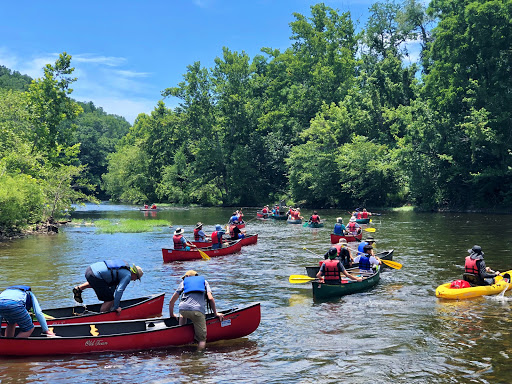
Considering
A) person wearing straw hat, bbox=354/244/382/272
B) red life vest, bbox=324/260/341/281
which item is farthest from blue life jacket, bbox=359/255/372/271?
red life vest, bbox=324/260/341/281

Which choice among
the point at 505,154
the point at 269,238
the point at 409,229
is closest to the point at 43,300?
the point at 269,238

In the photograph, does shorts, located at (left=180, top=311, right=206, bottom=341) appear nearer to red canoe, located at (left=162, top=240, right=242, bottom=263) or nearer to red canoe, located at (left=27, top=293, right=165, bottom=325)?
red canoe, located at (left=27, top=293, right=165, bottom=325)

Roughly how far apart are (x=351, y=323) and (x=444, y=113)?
42.7m

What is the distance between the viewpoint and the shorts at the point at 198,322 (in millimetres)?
11602

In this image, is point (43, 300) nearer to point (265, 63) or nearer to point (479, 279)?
point (479, 279)

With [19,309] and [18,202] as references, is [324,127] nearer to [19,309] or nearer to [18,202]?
[18,202]

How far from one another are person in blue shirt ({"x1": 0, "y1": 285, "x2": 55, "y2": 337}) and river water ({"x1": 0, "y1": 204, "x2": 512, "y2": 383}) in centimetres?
74

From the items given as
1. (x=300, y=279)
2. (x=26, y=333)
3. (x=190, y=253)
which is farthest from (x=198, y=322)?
(x=190, y=253)

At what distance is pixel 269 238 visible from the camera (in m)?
34.5

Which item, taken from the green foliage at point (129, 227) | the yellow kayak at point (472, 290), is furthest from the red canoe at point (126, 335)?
the green foliage at point (129, 227)

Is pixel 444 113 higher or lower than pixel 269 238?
higher

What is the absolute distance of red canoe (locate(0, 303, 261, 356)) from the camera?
11156 mm

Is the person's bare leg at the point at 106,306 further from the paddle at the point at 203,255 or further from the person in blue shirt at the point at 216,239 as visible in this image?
the person in blue shirt at the point at 216,239

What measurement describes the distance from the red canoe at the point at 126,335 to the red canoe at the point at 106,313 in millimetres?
781
